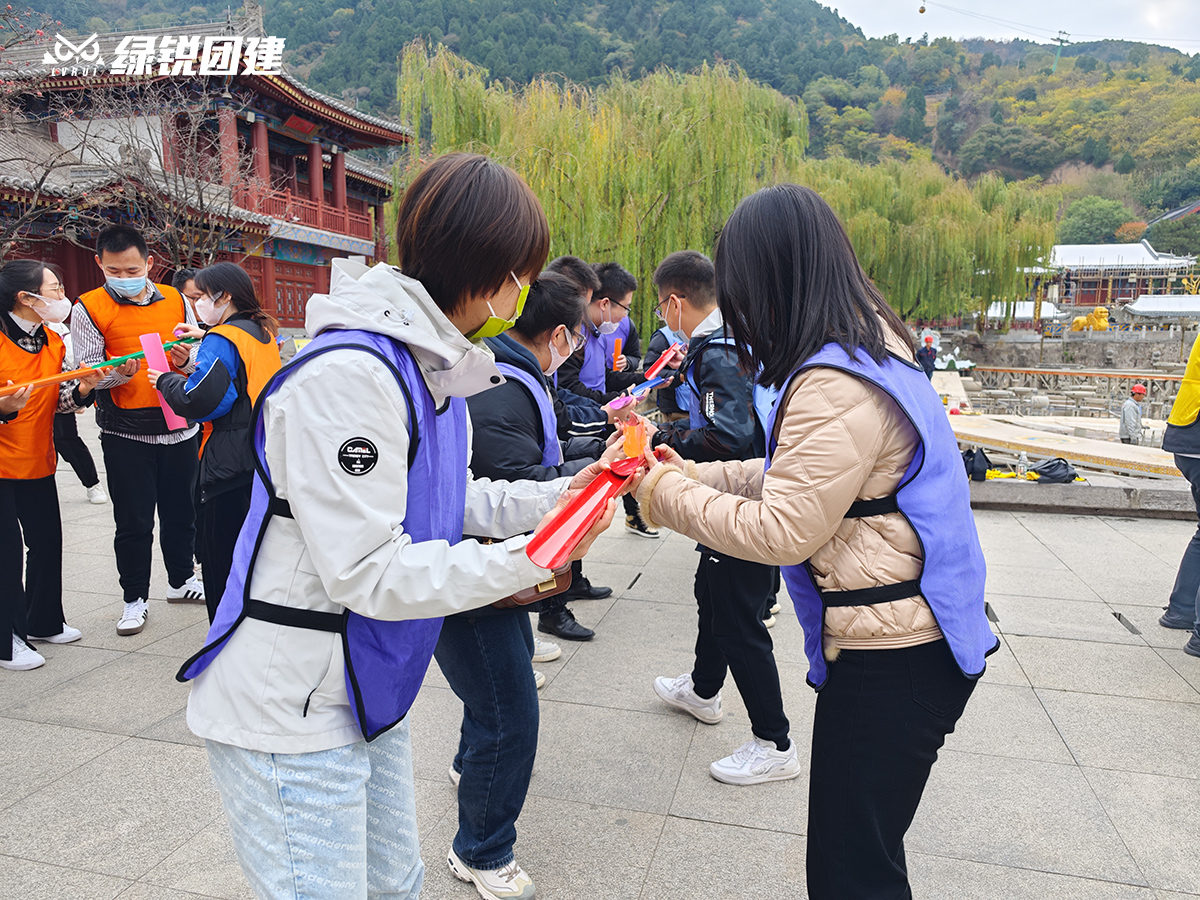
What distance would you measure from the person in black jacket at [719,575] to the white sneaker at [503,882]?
2.60 feet

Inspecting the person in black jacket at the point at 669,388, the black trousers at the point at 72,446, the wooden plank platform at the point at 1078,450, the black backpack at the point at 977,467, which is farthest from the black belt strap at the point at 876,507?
the wooden plank platform at the point at 1078,450

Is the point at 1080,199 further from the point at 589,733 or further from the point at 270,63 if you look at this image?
the point at 589,733

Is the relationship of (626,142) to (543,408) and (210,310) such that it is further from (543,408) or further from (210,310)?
(543,408)

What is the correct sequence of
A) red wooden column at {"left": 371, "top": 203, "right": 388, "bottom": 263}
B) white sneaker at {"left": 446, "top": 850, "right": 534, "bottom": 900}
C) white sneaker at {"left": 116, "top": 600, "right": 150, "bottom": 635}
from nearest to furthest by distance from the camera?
1. white sneaker at {"left": 446, "top": 850, "right": 534, "bottom": 900}
2. white sneaker at {"left": 116, "top": 600, "right": 150, "bottom": 635}
3. red wooden column at {"left": 371, "top": 203, "right": 388, "bottom": 263}

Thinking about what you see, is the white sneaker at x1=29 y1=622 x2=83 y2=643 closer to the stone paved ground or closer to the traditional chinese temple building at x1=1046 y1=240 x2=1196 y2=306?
the stone paved ground

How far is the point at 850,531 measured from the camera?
4.62 feet

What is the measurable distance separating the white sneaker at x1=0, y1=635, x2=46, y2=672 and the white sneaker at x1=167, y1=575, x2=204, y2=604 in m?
0.81

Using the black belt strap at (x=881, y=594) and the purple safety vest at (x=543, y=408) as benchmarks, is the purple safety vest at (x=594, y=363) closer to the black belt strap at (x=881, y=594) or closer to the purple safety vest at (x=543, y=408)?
the purple safety vest at (x=543, y=408)

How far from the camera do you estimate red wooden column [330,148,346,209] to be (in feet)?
72.9

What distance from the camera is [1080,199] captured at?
62938mm

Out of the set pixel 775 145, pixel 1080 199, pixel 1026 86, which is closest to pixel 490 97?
pixel 775 145

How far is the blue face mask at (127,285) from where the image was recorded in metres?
3.74

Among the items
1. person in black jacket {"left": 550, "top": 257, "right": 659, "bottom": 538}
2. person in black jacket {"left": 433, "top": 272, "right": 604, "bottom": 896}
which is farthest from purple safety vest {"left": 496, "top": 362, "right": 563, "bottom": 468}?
person in black jacket {"left": 550, "top": 257, "right": 659, "bottom": 538}

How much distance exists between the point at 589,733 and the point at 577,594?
1.46m
